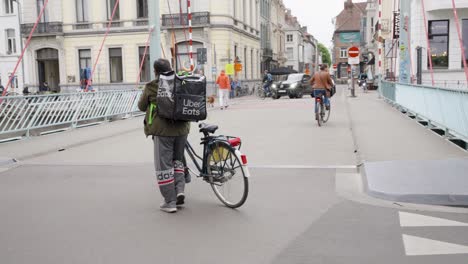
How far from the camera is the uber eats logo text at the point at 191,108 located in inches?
234

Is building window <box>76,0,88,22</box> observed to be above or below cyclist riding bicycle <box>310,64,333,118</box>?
above

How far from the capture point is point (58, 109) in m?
14.6

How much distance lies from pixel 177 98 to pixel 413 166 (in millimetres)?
3903

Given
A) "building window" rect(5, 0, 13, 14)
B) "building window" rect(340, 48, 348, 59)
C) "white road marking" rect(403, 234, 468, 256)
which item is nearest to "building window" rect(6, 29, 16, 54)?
"building window" rect(5, 0, 13, 14)

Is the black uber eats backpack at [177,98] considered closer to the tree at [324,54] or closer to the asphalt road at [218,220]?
the asphalt road at [218,220]

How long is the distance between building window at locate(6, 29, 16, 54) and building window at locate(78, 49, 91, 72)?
8.54m

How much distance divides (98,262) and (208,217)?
5.44 feet

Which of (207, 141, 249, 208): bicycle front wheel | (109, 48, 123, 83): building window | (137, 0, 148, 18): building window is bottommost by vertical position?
(207, 141, 249, 208): bicycle front wheel

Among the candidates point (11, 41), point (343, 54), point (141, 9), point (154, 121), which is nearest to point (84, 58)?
point (141, 9)

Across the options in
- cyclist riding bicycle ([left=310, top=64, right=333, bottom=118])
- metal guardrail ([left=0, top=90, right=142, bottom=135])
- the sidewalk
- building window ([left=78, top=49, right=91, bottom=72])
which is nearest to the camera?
the sidewalk

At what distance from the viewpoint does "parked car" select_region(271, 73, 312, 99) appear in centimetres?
3462

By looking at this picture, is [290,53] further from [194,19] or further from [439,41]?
[439,41]

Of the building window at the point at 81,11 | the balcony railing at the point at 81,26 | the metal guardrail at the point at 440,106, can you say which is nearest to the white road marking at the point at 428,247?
the metal guardrail at the point at 440,106

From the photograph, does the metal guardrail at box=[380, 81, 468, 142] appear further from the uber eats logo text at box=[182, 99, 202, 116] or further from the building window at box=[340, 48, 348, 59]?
the building window at box=[340, 48, 348, 59]
